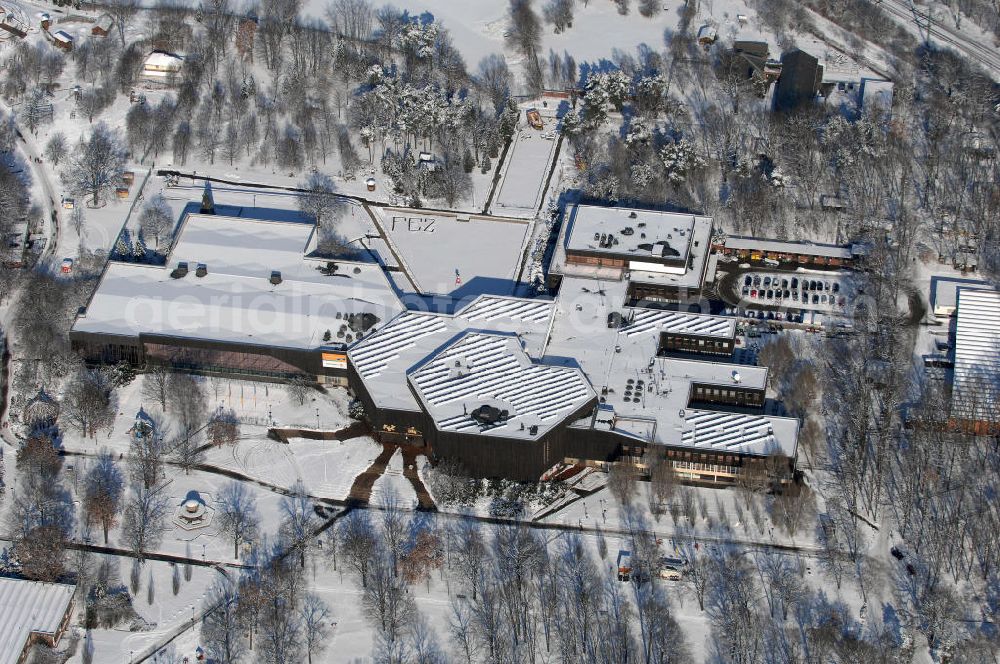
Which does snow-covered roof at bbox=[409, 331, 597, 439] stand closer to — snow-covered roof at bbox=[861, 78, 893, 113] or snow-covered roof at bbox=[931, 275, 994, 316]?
snow-covered roof at bbox=[931, 275, 994, 316]

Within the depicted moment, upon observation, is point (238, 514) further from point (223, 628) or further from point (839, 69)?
point (839, 69)

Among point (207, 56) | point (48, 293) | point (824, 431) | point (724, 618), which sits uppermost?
point (207, 56)

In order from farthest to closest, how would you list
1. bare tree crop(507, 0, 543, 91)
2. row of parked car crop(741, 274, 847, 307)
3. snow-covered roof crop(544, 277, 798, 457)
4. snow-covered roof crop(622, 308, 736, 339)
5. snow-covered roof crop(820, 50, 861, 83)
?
bare tree crop(507, 0, 543, 91) < snow-covered roof crop(820, 50, 861, 83) < row of parked car crop(741, 274, 847, 307) < snow-covered roof crop(622, 308, 736, 339) < snow-covered roof crop(544, 277, 798, 457)

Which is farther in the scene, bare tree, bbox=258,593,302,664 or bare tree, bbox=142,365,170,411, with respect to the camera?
bare tree, bbox=142,365,170,411

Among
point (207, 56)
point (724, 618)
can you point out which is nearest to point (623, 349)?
point (724, 618)

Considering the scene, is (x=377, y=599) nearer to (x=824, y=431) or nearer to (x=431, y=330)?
(x=431, y=330)

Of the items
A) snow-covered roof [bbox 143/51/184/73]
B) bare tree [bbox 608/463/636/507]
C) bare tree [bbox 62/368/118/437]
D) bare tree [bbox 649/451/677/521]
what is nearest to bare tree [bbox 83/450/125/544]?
bare tree [bbox 62/368/118/437]
